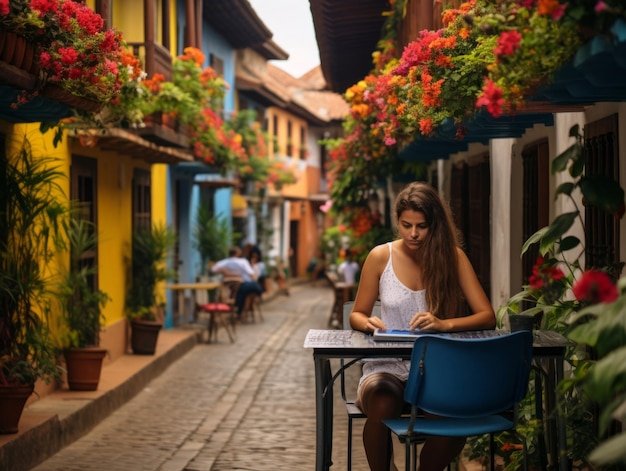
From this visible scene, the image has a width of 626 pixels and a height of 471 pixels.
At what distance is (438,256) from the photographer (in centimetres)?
600

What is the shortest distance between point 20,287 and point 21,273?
529mm

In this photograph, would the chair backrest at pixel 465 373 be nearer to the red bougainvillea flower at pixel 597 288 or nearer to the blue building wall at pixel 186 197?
the red bougainvillea flower at pixel 597 288

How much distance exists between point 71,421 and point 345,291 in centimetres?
963

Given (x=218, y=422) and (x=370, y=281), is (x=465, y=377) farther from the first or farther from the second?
(x=218, y=422)

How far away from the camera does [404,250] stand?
6184mm

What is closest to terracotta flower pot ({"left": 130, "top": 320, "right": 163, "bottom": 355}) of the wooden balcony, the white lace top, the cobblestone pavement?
the cobblestone pavement

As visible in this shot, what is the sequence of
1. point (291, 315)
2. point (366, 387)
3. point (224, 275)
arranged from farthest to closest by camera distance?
point (291, 315), point (224, 275), point (366, 387)

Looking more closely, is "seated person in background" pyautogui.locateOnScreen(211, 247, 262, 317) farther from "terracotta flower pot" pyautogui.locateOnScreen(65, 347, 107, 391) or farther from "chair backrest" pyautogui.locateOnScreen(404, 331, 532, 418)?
"chair backrest" pyautogui.locateOnScreen(404, 331, 532, 418)

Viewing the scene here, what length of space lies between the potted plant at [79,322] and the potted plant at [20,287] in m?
0.97

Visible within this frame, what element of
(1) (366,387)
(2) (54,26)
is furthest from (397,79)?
(1) (366,387)

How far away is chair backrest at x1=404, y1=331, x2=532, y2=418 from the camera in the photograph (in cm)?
496

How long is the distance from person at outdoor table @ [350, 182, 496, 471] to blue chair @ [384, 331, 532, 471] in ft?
1.86

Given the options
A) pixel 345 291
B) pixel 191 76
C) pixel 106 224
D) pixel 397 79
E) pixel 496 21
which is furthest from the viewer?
pixel 345 291

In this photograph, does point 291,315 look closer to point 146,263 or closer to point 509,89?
point 146,263
